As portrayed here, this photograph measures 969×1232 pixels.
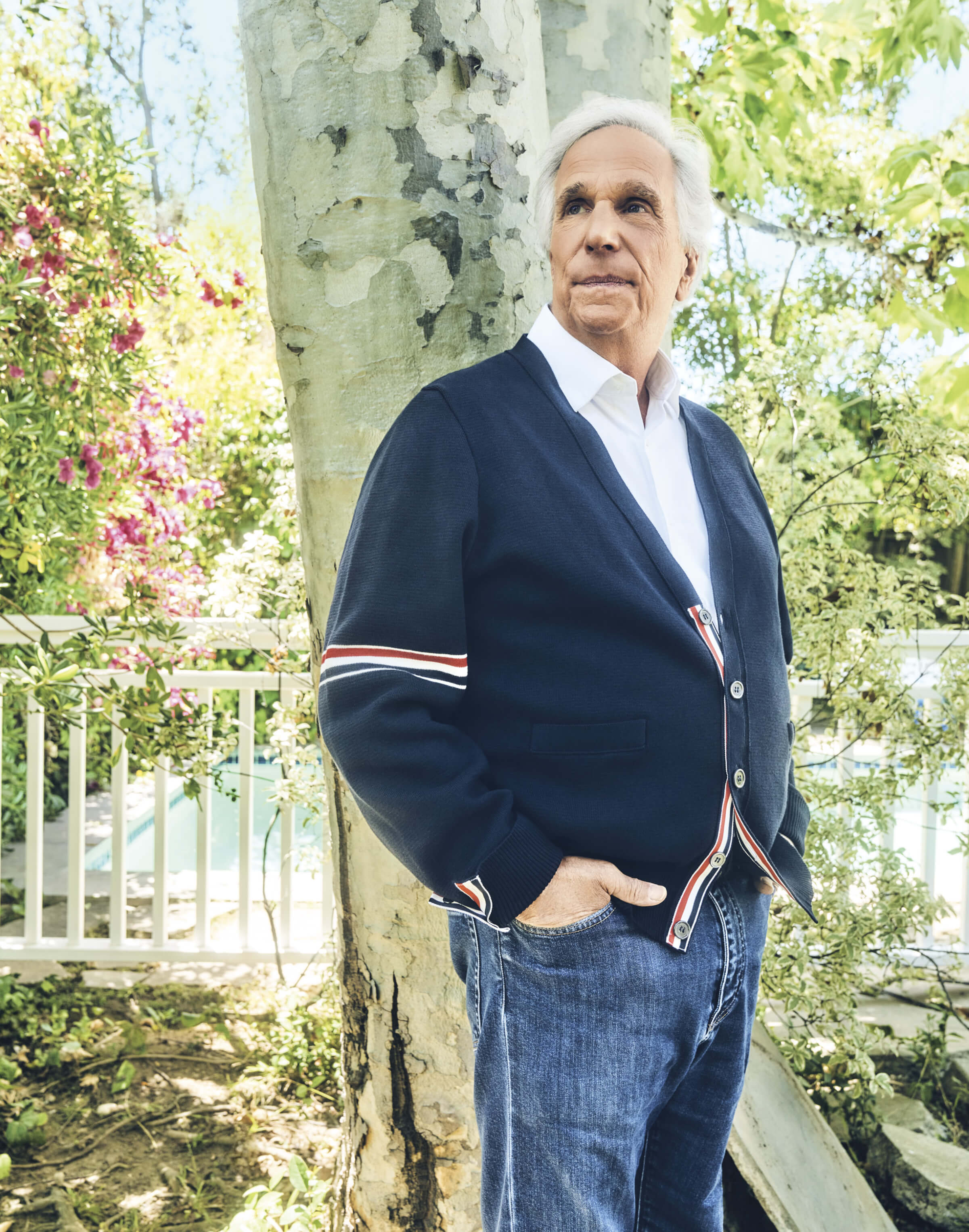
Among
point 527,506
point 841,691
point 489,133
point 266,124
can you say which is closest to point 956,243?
point 841,691

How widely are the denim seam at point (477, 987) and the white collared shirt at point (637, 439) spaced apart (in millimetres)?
551

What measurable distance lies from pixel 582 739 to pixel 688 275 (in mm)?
858

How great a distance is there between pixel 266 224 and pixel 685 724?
1.13 m

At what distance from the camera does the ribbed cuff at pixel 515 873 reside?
1141 millimetres

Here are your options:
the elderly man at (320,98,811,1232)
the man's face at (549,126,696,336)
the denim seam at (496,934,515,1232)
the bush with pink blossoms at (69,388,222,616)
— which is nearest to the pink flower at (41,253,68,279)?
the bush with pink blossoms at (69,388,222,616)

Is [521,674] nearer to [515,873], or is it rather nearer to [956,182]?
[515,873]

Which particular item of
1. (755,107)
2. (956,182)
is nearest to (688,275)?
(956,182)

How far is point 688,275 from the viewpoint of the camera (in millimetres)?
1624

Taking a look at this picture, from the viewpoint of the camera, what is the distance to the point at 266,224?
170 centimetres

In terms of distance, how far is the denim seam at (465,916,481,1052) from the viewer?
1.28 m

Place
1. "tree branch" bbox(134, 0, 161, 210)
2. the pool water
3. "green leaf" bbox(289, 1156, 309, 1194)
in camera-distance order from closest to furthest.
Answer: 1. "green leaf" bbox(289, 1156, 309, 1194)
2. the pool water
3. "tree branch" bbox(134, 0, 161, 210)

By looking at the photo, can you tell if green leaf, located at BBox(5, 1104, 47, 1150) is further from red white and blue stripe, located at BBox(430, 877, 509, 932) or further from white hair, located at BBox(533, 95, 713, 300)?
white hair, located at BBox(533, 95, 713, 300)

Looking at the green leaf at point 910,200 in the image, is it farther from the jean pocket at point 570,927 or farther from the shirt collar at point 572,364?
the jean pocket at point 570,927

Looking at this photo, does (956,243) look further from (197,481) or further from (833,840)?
(197,481)
